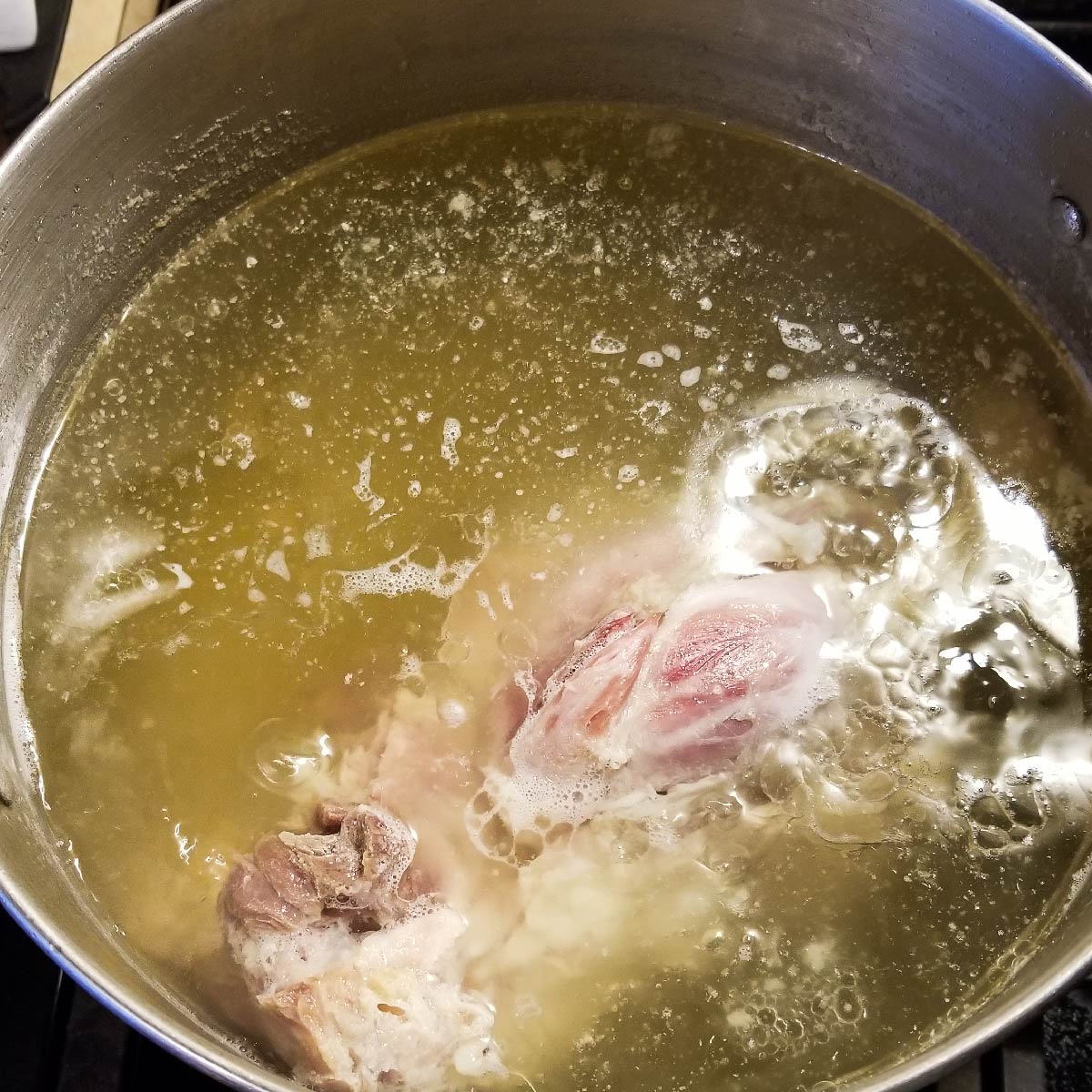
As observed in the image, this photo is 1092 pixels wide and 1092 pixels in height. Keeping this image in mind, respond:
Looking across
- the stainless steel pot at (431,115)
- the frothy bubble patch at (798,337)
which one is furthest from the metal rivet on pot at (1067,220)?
the frothy bubble patch at (798,337)

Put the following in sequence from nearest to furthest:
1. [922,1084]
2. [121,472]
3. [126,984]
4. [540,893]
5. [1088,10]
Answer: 1. [922,1084]
2. [126,984]
3. [540,893]
4. [121,472]
5. [1088,10]

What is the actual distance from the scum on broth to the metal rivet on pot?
0.12 m

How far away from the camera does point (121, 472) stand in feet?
4.91

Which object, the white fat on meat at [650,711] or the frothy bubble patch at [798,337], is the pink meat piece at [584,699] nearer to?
the white fat on meat at [650,711]

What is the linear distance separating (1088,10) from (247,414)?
1446mm

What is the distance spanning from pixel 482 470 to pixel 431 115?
1.95ft

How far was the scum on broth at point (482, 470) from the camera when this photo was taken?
1277 mm

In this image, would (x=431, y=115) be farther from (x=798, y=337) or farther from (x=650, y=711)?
(x=650, y=711)

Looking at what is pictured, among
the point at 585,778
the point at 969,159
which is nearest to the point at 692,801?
the point at 585,778

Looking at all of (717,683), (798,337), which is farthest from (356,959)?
(798,337)

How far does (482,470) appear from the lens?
1474 millimetres

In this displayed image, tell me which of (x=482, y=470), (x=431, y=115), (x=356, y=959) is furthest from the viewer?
(x=431, y=115)

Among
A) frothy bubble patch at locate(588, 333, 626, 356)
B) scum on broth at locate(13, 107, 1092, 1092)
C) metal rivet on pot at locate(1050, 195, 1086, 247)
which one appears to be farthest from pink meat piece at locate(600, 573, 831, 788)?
metal rivet on pot at locate(1050, 195, 1086, 247)

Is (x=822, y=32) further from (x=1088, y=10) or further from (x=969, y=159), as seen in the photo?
(x=1088, y=10)
